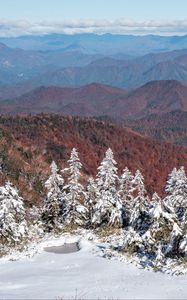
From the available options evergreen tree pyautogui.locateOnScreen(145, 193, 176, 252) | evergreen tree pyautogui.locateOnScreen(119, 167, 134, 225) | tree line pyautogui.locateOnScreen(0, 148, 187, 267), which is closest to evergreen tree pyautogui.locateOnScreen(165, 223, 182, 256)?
tree line pyautogui.locateOnScreen(0, 148, 187, 267)

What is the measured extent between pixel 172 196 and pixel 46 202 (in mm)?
12779

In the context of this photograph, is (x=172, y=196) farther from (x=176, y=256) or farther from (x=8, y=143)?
(x=8, y=143)

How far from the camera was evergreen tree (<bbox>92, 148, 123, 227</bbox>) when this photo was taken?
45594 mm

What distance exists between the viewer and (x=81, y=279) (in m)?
Answer: 29.4

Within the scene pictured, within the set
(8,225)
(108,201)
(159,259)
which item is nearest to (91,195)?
(108,201)

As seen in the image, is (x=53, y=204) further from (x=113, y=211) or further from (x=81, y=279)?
(x=81, y=279)

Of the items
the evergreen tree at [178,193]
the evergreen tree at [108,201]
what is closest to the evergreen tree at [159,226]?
the evergreen tree at [108,201]

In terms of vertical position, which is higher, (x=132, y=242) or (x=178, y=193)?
(x=132, y=242)

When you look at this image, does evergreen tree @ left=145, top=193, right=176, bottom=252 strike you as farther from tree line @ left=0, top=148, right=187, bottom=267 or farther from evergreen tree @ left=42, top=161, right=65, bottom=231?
evergreen tree @ left=42, top=161, right=65, bottom=231

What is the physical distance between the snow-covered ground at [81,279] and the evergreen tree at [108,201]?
808 centimetres

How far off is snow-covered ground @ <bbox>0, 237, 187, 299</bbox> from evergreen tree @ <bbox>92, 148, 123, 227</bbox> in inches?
318

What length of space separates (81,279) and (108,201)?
729 inches

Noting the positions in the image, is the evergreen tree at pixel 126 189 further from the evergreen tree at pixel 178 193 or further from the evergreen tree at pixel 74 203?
the evergreen tree at pixel 74 203

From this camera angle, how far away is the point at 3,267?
34.0 m
